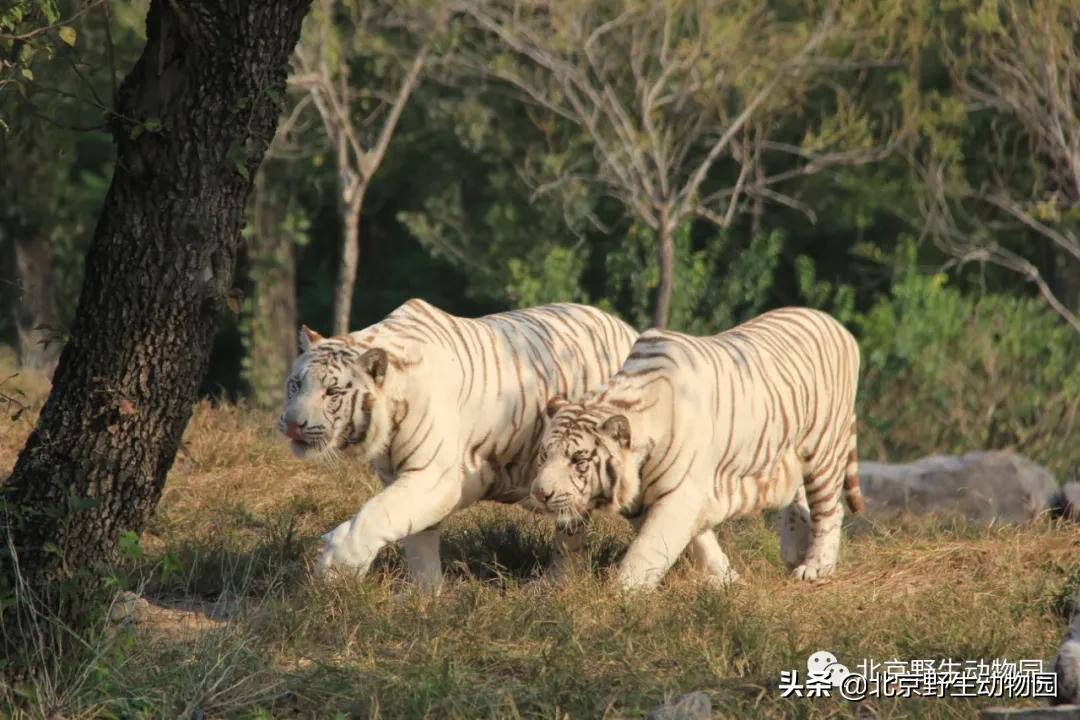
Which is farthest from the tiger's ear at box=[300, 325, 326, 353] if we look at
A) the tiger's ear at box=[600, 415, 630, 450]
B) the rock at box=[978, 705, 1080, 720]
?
the rock at box=[978, 705, 1080, 720]

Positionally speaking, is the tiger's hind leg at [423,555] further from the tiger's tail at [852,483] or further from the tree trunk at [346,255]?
the tree trunk at [346,255]

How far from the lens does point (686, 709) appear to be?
4539mm

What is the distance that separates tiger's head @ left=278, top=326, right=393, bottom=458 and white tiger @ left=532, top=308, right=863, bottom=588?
0.63m

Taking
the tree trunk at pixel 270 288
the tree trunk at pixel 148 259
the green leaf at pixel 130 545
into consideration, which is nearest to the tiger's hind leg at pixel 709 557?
the tree trunk at pixel 148 259

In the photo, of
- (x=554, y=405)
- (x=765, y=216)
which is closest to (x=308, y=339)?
(x=554, y=405)

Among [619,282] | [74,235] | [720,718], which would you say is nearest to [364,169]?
[619,282]

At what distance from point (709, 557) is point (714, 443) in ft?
1.74

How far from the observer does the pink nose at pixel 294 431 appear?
5.94m

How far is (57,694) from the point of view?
4.82m

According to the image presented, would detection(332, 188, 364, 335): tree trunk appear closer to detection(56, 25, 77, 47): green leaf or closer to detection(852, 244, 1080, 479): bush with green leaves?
detection(852, 244, 1080, 479): bush with green leaves

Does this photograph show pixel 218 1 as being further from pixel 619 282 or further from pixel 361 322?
pixel 361 322

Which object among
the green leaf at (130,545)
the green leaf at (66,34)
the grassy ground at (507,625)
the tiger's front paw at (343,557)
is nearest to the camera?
the grassy ground at (507,625)

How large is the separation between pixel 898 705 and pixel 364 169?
1087 centimetres

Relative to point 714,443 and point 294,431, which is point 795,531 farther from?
point 294,431
